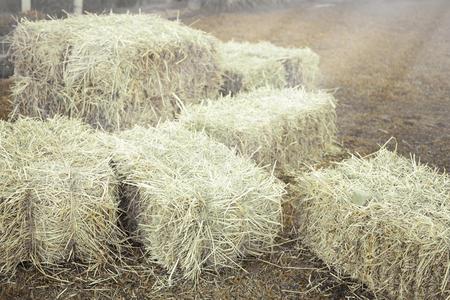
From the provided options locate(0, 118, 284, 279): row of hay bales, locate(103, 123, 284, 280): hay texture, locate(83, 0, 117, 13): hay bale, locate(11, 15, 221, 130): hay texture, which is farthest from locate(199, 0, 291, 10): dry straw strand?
locate(0, 118, 284, 279): row of hay bales

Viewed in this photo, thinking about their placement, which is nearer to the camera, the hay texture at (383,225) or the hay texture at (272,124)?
the hay texture at (383,225)

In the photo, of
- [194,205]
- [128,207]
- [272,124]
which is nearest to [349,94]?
[272,124]

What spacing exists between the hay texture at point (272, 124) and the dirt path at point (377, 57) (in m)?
0.60

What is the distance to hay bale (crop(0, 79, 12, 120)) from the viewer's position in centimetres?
561

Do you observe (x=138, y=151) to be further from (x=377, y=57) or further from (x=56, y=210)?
(x=377, y=57)

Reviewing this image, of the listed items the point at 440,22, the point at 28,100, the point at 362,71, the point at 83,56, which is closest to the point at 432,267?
the point at 83,56

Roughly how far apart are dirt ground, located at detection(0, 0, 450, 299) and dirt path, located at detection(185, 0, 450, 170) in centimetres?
1

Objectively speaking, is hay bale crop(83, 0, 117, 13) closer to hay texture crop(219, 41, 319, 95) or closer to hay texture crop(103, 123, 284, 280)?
hay texture crop(219, 41, 319, 95)

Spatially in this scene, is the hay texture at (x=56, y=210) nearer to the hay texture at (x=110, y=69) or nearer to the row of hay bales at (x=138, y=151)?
the row of hay bales at (x=138, y=151)

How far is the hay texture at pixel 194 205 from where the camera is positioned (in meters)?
3.10

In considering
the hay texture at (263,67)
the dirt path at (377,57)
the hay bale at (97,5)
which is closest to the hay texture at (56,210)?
Answer: the hay texture at (263,67)

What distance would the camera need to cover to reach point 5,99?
239 inches

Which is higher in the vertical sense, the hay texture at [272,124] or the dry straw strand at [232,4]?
the dry straw strand at [232,4]

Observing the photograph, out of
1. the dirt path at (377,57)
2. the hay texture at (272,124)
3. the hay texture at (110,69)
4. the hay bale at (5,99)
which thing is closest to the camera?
the hay texture at (272,124)
